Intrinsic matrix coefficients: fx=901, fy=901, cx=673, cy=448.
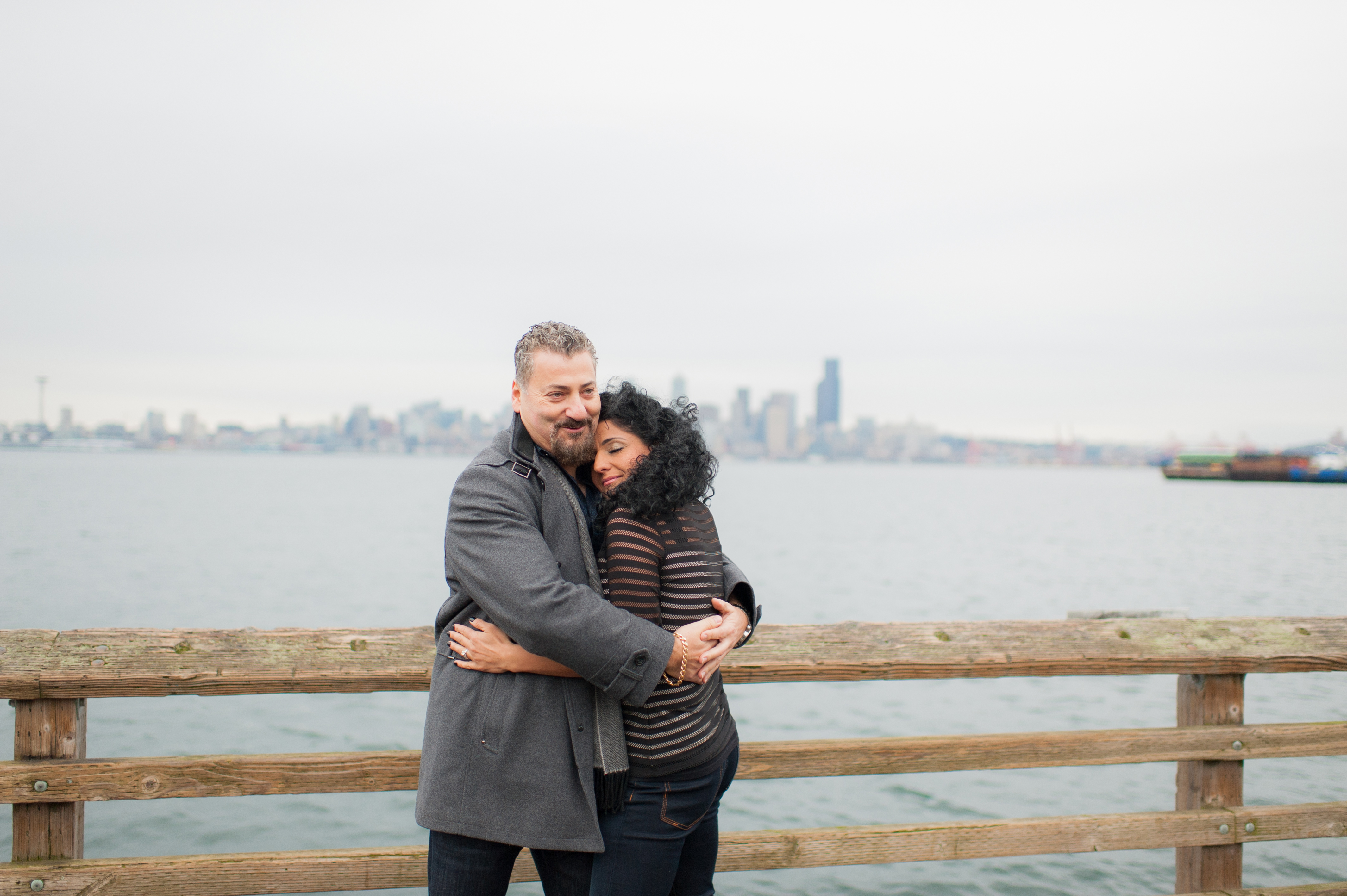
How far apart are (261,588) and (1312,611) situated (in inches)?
1078

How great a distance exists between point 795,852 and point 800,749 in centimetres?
33

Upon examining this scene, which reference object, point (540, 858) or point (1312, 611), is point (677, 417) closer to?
point (540, 858)

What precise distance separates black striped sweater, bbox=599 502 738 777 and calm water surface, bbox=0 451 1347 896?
476 cm

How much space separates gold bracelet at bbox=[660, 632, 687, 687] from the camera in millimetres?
2117

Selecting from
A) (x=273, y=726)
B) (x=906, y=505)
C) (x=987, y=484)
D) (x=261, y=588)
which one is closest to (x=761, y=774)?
(x=273, y=726)

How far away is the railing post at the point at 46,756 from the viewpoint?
2.55m

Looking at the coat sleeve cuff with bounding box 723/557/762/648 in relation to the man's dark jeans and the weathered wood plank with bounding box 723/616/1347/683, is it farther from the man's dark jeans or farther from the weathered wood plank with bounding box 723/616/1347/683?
the man's dark jeans

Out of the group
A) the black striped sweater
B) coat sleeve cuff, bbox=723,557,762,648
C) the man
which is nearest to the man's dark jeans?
the man

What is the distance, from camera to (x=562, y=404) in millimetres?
2287

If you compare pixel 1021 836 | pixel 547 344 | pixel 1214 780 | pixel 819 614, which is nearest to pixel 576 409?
pixel 547 344

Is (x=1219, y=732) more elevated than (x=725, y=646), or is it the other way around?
(x=725, y=646)

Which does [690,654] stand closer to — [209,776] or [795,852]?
[795,852]

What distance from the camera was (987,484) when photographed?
154 m

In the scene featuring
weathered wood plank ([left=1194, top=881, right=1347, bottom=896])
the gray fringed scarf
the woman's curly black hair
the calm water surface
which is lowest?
the calm water surface
